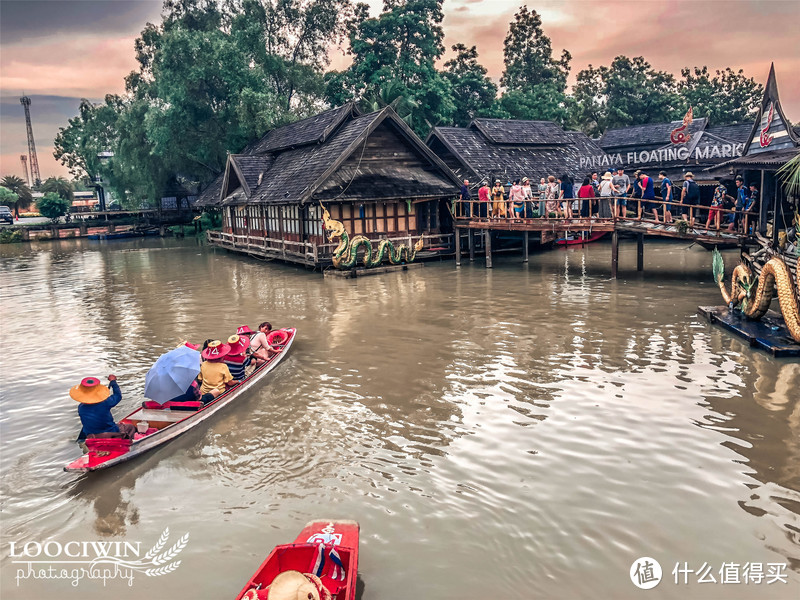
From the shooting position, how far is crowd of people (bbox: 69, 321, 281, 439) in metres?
8.45

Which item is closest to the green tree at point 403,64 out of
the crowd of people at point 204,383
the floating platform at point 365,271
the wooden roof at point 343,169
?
the wooden roof at point 343,169

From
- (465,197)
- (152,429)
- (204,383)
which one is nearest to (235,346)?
(204,383)

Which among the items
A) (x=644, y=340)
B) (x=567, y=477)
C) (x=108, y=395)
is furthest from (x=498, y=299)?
(x=108, y=395)

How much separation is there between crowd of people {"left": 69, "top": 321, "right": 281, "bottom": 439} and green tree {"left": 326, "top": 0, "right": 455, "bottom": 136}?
115 feet

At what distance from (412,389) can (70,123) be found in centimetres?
6297

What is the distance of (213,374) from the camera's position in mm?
10523

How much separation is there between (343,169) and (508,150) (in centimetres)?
1274

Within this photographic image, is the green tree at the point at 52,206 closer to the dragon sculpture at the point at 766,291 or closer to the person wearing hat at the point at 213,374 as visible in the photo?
the person wearing hat at the point at 213,374

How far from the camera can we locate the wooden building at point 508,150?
109 ft

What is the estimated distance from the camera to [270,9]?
49469 mm

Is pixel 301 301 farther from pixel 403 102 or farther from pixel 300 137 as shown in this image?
pixel 403 102

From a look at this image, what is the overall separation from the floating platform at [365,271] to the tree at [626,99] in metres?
34.7

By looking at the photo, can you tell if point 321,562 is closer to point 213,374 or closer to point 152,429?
point 152,429

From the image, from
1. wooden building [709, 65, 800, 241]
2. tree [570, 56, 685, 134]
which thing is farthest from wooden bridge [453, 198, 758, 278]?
tree [570, 56, 685, 134]
